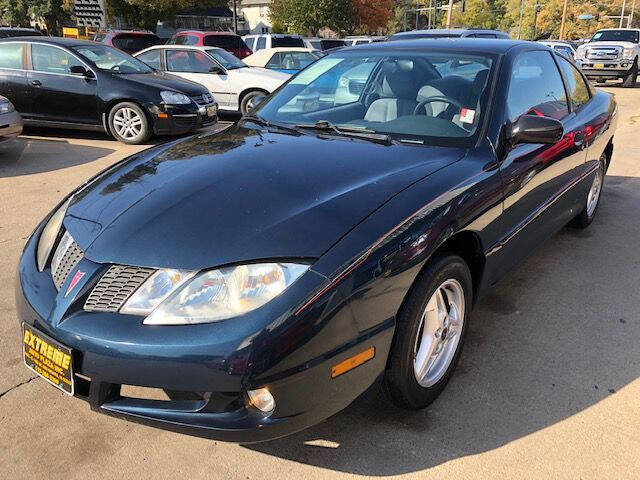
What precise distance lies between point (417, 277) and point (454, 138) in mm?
966

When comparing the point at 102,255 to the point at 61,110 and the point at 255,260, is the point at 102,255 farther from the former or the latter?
the point at 61,110

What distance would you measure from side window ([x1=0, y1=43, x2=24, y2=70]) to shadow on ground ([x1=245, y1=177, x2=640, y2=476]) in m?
7.93

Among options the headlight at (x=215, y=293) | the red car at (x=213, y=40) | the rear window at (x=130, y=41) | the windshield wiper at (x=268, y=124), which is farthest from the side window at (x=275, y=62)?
the headlight at (x=215, y=293)

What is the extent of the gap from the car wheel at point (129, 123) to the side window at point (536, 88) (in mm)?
5968

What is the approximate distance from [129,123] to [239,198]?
6683 millimetres

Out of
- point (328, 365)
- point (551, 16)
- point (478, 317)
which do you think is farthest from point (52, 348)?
point (551, 16)

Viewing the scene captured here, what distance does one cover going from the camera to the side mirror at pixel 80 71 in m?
8.30

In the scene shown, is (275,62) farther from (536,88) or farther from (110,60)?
(536,88)

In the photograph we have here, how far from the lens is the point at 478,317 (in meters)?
3.48

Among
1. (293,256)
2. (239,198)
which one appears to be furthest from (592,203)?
(293,256)

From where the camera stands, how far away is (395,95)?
11.0ft

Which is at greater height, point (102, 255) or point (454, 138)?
point (454, 138)

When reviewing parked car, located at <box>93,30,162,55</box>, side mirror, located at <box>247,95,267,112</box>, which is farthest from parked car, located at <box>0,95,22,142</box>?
parked car, located at <box>93,30,162,55</box>

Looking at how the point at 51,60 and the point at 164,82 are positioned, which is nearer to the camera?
the point at 51,60
